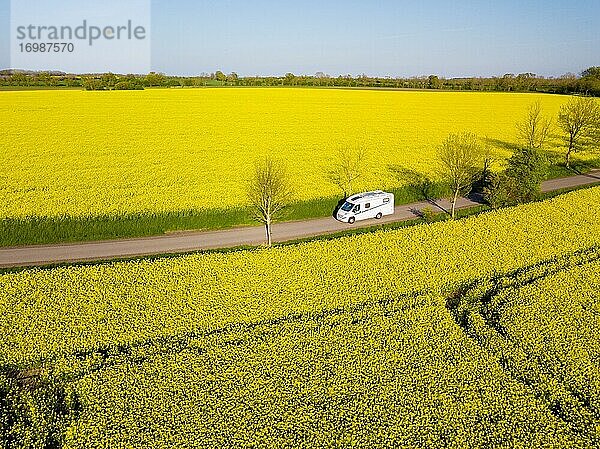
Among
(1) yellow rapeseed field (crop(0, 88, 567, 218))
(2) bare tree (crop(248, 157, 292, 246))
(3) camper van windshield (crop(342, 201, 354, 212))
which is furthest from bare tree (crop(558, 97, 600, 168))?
(2) bare tree (crop(248, 157, 292, 246))

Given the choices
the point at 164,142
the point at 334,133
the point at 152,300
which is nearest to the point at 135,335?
the point at 152,300

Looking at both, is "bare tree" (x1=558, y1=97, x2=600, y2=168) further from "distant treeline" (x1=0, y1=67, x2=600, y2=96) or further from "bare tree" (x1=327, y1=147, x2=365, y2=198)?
"distant treeline" (x1=0, y1=67, x2=600, y2=96)

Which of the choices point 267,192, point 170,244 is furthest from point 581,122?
point 170,244

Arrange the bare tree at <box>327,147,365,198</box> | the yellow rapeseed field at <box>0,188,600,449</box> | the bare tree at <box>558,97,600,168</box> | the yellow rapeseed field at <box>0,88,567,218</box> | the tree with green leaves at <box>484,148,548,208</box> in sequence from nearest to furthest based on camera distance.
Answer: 1. the yellow rapeseed field at <box>0,188,600,449</box>
2. the tree with green leaves at <box>484,148,548,208</box>
3. the yellow rapeseed field at <box>0,88,567,218</box>
4. the bare tree at <box>327,147,365,198</box>
5. the bare tree at <box>558,97,600,168</box>

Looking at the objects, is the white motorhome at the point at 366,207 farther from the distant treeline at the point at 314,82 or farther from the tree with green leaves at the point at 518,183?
the distant treeline at the point at 314,82

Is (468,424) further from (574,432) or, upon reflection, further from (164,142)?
(164,142)

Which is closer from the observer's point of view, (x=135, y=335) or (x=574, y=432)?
(x=574, y=432)
